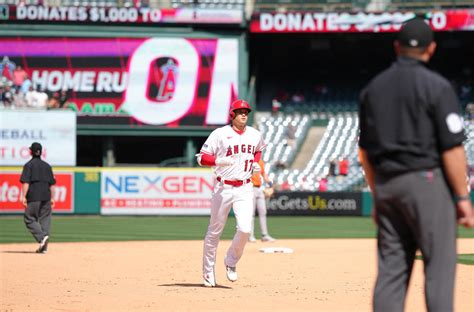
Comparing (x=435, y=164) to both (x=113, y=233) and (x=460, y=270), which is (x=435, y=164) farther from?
(x=113, y=233)

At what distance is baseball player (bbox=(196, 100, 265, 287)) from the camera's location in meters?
11.8

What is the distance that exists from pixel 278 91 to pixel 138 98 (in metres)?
6.36

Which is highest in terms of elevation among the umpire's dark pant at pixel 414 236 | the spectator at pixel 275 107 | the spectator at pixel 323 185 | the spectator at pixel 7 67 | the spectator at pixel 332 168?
the spectator at pixel 7 67

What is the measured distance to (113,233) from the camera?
24.5 meters

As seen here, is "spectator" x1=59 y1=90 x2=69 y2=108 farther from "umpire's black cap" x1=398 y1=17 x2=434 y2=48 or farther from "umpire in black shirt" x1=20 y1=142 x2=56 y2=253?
"umpire's black cap" x1=398 y1=17 x2=434 y2=48

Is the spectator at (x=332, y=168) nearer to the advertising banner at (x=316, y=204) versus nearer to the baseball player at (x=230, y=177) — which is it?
the advertising banner at (x=316, y=204)

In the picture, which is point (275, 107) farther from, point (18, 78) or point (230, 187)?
point (230, 187)

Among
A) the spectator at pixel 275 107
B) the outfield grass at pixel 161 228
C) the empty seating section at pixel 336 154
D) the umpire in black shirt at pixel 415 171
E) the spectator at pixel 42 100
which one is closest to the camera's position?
the umpire in black shirt at pixel 415 171

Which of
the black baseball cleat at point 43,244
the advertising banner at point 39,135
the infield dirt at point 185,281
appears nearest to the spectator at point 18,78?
the advertising banner at point 39,135

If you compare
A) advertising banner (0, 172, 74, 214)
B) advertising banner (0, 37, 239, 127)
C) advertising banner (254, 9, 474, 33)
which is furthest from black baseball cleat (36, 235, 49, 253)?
advertising banner (254, 9, 474, 33)

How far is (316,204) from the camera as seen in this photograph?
3250cm

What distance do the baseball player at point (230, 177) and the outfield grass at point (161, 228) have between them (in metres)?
10.3

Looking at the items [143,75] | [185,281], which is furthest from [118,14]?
[185,281]

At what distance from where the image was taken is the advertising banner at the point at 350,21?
36031 millimetres
